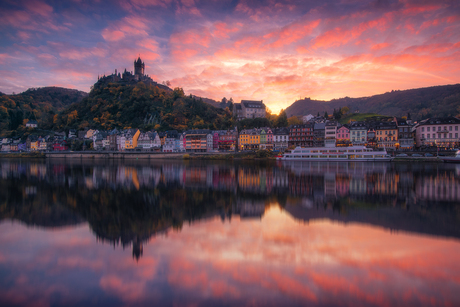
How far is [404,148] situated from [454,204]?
159 feet

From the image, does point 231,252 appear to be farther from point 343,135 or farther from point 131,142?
point 131,142

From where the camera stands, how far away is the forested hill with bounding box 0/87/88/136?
291 feet

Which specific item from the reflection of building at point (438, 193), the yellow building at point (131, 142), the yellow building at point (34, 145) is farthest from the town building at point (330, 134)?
the yellow building at point (34, 145)

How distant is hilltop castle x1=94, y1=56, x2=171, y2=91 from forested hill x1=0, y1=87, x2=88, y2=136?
942 inches

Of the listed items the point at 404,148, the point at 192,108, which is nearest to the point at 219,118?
the point at 192,108

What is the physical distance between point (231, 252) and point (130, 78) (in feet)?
383

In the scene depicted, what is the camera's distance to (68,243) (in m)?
7.34

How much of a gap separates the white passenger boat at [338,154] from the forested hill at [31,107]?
90.7 meters

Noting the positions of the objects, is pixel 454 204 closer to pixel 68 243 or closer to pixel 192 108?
pixel 68 243

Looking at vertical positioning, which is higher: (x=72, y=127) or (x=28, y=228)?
(x=72, y=127)

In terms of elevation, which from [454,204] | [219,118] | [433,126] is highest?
[219,118]

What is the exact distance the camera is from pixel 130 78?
108 m

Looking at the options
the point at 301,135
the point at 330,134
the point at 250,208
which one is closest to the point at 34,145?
the point at 301,135

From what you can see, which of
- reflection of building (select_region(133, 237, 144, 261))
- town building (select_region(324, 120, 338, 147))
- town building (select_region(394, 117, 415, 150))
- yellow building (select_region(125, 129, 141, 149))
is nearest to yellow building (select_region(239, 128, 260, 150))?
town building (select_region(324, 120, 338, 147))
